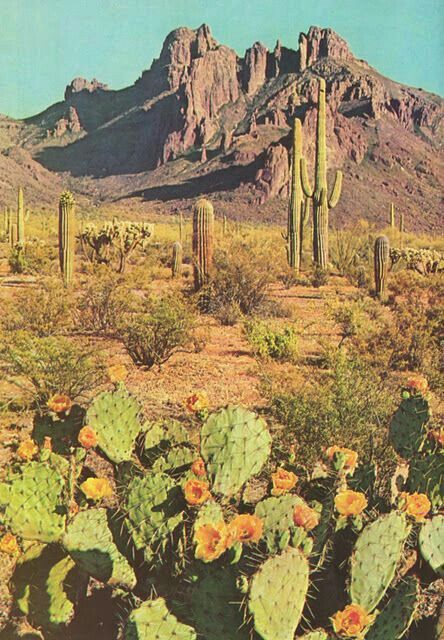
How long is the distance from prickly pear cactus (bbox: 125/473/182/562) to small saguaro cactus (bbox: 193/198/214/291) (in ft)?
39.3

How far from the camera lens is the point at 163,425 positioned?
13.6 ft

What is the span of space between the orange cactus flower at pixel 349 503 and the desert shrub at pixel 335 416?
8.20 feet

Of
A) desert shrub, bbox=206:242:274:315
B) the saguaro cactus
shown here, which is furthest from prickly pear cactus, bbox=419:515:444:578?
the saguaro cactus

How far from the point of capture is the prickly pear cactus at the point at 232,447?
329 cm

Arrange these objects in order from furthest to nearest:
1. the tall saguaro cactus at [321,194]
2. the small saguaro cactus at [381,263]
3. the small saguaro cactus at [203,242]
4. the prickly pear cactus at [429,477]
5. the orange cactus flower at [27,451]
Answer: the tall saguaro cactus at [321,194], the small saguaro cactus at [381,263], the small saguaro cactus at [203,242], the prickly pear cactus at [429,477], the orange cactus flower at [27,451]

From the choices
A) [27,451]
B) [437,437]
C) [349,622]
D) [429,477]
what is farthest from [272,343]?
[349,622]

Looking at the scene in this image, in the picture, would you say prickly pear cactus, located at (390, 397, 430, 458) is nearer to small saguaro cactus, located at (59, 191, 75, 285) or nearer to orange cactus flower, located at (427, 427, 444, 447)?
orange cactus flower, located at (427, 427, 444, 447)

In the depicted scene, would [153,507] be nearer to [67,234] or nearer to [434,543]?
[434,543]

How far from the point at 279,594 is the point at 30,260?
20.4 metres

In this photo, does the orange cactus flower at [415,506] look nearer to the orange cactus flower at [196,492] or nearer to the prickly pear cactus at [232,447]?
the prickly pear cactus at [232,447]

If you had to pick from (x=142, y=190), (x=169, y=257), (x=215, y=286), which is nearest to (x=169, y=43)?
(x=142, y=190)

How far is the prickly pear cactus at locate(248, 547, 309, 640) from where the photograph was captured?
98.4 inches

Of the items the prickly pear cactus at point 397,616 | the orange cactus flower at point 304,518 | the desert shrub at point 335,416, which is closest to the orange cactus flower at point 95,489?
the orange cactus flower at point 304,518

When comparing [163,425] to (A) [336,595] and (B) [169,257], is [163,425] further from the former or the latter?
(B) [169,257]
